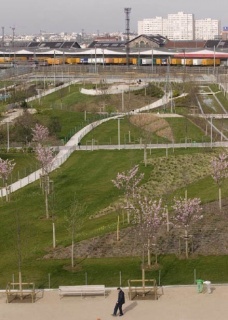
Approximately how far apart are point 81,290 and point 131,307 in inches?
69.5

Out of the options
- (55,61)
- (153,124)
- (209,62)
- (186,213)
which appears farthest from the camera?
(55,61)

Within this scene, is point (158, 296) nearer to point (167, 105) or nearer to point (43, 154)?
point (43, 154)

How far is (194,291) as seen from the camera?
21.1 meters

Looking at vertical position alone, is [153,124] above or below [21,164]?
above

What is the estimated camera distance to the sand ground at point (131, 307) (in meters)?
19.4

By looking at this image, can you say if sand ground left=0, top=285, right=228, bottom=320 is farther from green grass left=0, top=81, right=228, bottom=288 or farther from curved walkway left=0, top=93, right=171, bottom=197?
curved walkway left=0, top=93, right=171, bottom=197

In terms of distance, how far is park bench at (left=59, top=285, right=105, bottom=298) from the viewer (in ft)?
68.7

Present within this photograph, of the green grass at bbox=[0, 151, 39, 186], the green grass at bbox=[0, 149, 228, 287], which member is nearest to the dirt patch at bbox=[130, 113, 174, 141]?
the green grass at bbox=[0, 149, 228, 287]

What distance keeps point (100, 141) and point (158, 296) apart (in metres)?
30.4

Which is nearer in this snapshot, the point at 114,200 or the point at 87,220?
the point at 87,220

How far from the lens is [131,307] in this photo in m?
20.1

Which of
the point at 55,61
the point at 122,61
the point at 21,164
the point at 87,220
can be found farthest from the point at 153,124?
the point at 55,61

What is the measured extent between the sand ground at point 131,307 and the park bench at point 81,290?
0.15m

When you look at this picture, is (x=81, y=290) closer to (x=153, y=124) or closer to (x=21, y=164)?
(x=21, y=164)
